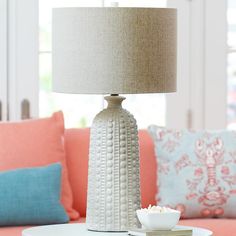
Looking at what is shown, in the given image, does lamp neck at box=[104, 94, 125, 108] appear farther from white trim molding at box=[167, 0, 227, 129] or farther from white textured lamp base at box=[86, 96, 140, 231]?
white trim molding at box=[167, 0, 227, 129]

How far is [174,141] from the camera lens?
12.3 ft

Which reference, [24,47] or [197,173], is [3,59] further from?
[197,173]

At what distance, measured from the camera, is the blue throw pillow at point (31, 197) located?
341 centimetres

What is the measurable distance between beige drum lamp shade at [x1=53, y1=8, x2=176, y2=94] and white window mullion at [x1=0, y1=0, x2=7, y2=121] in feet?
6.11

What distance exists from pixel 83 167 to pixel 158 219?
3.68 ft

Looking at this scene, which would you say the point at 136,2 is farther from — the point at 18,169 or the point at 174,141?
the point at 18,169

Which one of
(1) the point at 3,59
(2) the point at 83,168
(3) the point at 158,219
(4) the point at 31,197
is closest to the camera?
(3) the point at 158,219

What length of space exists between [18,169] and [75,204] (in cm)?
36

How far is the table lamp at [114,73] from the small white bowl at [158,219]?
12 centimetres

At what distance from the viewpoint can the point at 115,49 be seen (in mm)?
2666

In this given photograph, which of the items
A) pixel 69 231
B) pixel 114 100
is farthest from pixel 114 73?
pixel 69 231

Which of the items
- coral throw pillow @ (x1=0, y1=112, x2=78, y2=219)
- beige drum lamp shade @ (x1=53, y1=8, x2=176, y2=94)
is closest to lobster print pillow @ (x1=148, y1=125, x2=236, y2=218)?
coral throw pillow @ (x1=0, y1=112, x2=78, y2=219)

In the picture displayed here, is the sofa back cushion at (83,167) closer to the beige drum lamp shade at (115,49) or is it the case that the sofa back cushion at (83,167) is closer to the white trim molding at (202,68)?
the white trim molding at (202,68)

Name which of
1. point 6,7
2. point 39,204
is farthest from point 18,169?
point 6,7
